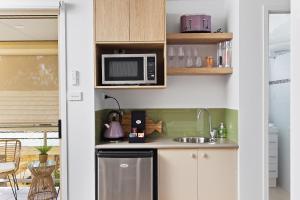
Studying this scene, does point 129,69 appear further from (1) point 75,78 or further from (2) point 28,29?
(2) point 28,29

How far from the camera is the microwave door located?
327cm

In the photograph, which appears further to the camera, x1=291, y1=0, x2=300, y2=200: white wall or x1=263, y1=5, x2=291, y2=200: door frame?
x1=263, y1=5, x2=291, y2=200: door frame

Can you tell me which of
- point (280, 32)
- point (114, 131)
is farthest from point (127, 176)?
point (280, 32)

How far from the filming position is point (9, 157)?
3.36 metres

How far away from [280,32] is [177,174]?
2635 millimetres

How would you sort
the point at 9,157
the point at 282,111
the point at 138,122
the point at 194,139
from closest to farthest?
the point at 9,157
the point at 138,122
the point at 194,139
the point at 282,111

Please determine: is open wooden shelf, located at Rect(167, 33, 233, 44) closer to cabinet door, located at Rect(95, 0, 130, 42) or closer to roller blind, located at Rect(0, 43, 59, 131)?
cabinet door, located at Rect(95, 0, 130, 42)

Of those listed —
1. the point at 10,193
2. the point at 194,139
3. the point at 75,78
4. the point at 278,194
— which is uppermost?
the point at 75,78

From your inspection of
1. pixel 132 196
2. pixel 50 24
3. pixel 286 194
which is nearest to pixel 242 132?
pixel 132 196

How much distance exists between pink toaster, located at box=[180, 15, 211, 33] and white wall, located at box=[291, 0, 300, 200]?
8.31 feet

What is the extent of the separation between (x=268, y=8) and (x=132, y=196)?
2259 millimetres

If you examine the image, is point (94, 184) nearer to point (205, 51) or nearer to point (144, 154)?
point (144, 154)

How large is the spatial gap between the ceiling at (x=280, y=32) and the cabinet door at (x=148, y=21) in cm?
189

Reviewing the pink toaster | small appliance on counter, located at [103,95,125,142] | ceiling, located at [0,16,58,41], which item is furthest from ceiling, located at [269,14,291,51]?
ceiling, located at [0,16,58,41]
